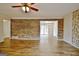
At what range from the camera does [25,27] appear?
42.0 feet

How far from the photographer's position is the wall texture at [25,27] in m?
12.7

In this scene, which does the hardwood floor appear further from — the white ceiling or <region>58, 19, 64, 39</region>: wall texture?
<region>58, 19, 64, 39</region>: wall texture

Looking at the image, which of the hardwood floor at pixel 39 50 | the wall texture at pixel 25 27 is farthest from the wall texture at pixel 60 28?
the hardwood floor at pixel 39 50

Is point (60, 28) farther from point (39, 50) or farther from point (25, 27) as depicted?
point (39, 50)

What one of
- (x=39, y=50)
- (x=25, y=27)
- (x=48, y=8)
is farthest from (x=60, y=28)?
(x=39, y=50)

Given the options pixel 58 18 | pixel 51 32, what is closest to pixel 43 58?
pixel 58 18

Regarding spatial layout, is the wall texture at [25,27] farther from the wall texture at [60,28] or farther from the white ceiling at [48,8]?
the white ceiling at [48,8]

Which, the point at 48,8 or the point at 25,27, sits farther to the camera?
the point at 25,27

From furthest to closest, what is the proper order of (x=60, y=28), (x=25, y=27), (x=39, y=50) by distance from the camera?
(x=25, y=27) < (x=60, y=28) < (x=39, y=50)

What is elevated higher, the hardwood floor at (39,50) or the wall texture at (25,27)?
the wall texture at (25,27)

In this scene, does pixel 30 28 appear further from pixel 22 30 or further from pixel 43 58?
pixel 43 58

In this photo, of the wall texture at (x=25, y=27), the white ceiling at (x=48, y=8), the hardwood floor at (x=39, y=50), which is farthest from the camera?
the wall texture at (x=25, y=27)

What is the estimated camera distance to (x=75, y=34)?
7.70 meters

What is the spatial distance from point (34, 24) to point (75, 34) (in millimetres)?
5604
